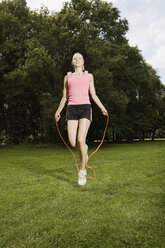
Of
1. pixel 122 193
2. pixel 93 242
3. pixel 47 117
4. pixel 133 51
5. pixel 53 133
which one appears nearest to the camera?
pixel 93 242

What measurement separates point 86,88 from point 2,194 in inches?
101

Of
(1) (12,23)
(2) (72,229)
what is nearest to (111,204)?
(2) (72,229)

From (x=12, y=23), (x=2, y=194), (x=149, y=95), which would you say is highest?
(x=12, y=23)

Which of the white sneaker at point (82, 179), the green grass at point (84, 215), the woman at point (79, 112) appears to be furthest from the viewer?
the woman at point (79, 112)

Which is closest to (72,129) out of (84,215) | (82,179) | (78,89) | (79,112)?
(79,112)

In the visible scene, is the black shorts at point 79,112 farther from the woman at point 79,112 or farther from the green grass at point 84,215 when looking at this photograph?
the green grass at point 84,215

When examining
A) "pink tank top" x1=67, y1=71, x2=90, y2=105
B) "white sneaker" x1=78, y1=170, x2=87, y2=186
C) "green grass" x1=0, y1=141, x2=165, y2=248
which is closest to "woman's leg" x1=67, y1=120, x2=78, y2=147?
"pink tank top" x1=67, y1=71, x2=90, y2=105

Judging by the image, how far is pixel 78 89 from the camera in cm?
446

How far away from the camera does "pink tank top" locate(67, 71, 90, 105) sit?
14.5ft

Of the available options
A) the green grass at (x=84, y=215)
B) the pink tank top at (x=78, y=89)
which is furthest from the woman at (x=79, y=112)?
the green grass at (x=84, y=215)

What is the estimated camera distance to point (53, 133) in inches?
807

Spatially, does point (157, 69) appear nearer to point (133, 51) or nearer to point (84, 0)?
point (133, 51)

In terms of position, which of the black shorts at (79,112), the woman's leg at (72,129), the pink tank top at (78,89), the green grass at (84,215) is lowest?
the green grass at (84,215)

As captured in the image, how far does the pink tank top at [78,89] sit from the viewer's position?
441 centimetres
